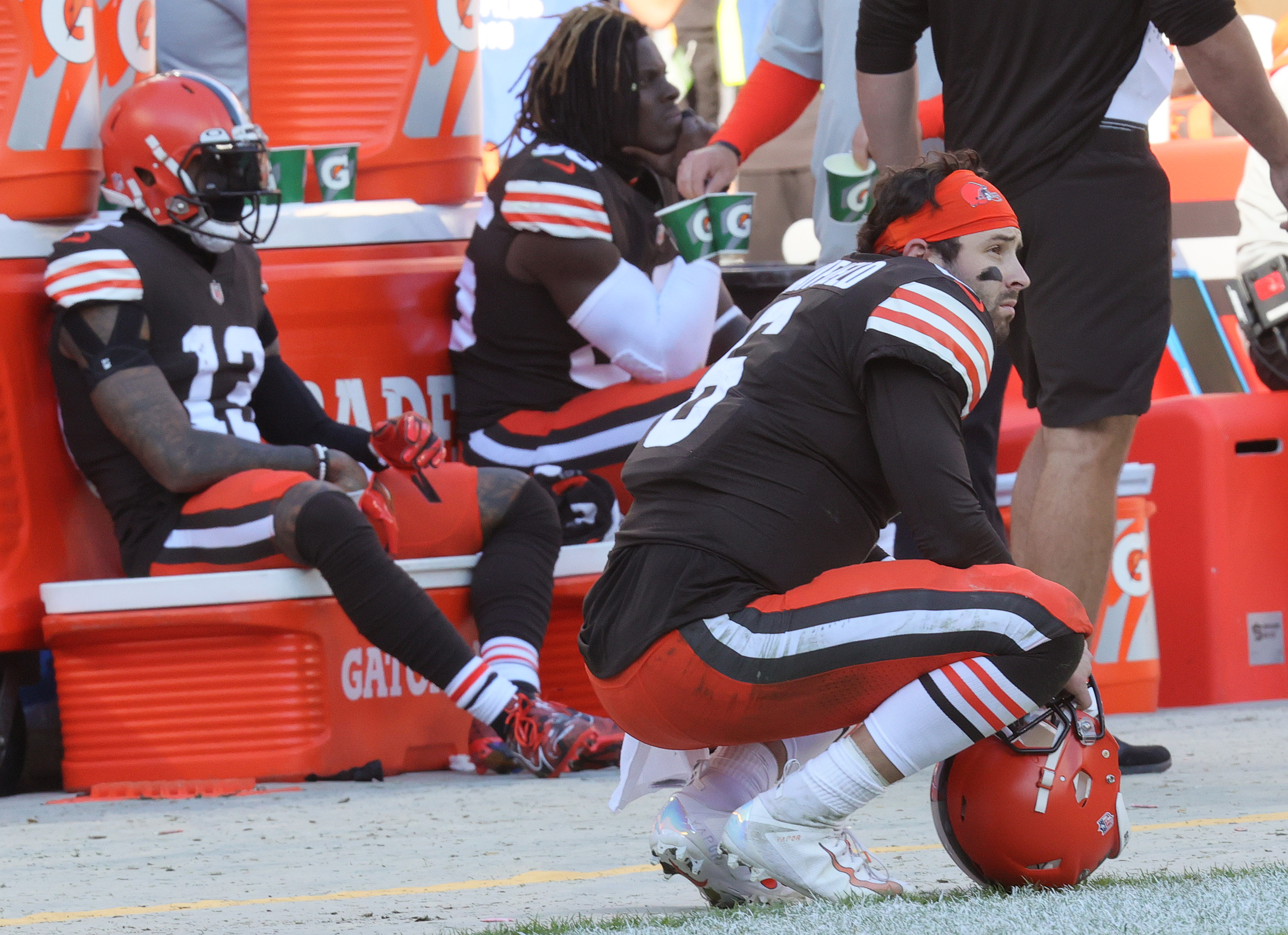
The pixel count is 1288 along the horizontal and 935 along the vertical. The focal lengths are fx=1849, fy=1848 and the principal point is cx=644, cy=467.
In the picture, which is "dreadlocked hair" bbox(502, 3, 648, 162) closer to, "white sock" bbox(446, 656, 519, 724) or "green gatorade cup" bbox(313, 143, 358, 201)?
"green gatorade cup" bbox(313, 143, 358, 201)

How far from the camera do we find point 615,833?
3.10m

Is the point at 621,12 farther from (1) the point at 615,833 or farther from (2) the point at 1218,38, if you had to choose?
(1) the point at 615,833

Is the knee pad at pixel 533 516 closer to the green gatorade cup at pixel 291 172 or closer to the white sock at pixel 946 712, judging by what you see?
the green gatorade cup at pixel 291 172

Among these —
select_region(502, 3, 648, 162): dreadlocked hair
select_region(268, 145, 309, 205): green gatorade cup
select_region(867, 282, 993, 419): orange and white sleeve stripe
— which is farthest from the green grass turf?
select_region(268, 145, 309, 205): green gatorade cup

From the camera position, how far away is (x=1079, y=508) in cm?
325

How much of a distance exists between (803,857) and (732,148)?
2415 millimetres

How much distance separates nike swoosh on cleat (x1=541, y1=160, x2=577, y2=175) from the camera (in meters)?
4.31

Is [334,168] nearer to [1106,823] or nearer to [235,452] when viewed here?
[235,452]

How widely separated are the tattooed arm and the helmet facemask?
27 centimetres

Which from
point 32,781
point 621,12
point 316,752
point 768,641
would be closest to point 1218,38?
point 768,641

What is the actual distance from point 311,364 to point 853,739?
2506mm

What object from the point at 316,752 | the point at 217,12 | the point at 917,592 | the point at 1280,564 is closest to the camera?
the point at 917,592

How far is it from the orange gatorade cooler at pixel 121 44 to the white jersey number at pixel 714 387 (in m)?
2.30

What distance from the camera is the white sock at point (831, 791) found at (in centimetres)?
229
